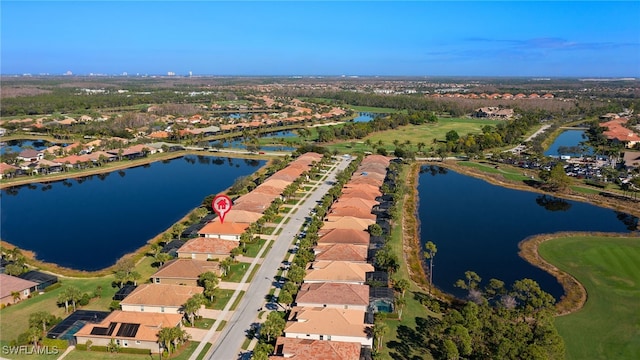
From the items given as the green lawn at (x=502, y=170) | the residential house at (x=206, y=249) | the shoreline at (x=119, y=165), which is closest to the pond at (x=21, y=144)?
the shoreline at (x=119, y=165)

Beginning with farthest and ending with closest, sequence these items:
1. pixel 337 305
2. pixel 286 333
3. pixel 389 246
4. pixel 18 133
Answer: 1. pixel 18 133
2. pixel 389 246
3. pixel 337 305
4. pixel 286 333

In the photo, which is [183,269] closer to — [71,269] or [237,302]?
[237,302]

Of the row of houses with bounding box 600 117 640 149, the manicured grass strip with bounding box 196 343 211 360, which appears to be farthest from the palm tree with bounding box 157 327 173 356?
the row of houses with bounding box 600 117 640 149

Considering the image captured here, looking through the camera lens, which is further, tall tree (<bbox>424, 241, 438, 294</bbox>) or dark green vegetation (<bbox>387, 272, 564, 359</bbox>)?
tall tree (<bbox>424, 241, 438, 294</bbox>)

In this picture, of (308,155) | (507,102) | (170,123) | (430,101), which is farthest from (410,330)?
(507,102)

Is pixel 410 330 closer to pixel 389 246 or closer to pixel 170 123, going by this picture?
pixel 389 246

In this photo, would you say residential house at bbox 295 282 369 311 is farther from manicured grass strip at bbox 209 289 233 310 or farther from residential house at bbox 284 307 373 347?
manicured grass strip at bbox 209 289 233 310
